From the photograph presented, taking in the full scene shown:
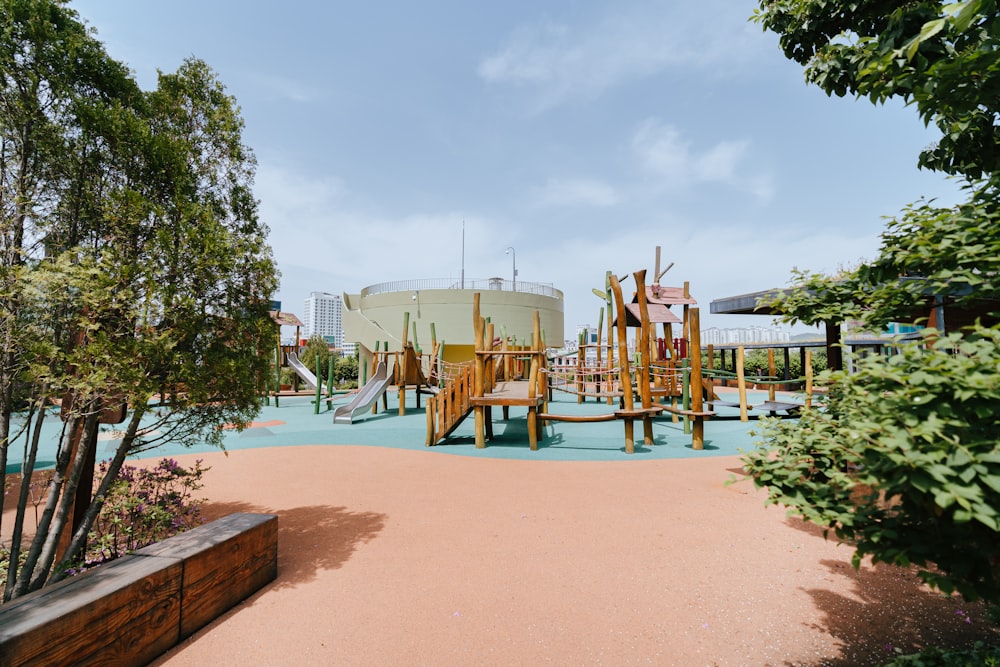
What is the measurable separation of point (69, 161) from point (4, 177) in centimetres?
38

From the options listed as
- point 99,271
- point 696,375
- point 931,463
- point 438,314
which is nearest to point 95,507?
point 99,271

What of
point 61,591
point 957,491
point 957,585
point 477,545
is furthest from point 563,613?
point 61,591

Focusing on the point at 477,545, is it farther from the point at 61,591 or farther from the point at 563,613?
the point at 61,591

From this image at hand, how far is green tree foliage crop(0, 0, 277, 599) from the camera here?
2811mm

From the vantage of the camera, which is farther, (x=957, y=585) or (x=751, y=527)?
(x=751, y=527)

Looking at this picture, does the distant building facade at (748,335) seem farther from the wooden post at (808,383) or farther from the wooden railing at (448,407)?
the wooden railing at (448,407)

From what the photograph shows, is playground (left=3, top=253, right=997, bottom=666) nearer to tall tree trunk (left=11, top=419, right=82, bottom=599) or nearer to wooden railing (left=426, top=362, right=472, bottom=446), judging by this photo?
tall tree trunk (left=11, top=419, right=82, bottom=599)

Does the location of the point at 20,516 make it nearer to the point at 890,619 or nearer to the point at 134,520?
the point at 134,520

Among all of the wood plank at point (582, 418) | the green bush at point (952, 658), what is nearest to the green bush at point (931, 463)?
the green bush at point (952, 658)

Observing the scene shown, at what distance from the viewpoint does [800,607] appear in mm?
3096

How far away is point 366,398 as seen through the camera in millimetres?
14422

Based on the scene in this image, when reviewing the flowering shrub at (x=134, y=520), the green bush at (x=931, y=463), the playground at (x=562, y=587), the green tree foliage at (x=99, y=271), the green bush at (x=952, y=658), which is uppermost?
the green tree foliage at (x=99, y=271)

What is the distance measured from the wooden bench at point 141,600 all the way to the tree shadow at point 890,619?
11.8 feet

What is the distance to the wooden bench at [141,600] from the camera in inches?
81.3
